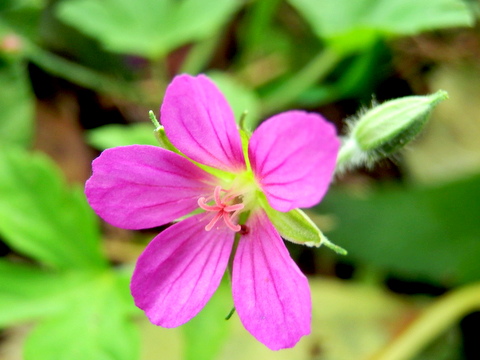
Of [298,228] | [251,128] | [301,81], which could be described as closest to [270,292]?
[298,228]

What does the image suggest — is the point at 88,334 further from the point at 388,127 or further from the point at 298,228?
the point at 388,127

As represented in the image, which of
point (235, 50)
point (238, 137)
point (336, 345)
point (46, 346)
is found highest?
point (238, 137)

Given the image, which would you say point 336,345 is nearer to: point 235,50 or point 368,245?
point 368,245

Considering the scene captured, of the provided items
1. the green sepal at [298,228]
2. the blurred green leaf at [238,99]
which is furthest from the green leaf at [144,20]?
the green sepal at [298,228]

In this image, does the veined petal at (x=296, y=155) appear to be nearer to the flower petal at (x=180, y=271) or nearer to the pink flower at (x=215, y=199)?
the pink flower at (x=215, y=199)

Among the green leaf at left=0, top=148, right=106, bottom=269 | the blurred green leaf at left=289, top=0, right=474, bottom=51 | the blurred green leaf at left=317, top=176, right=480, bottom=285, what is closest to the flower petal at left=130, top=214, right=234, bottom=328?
the green leaf at left=0, top=148, right=106, bottom=269

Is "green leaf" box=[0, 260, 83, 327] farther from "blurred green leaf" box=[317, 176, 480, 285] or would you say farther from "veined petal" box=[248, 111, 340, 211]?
"blurred green leaf" box=[317, 176, 480, 285]

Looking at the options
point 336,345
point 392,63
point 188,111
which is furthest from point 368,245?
point 188,111
